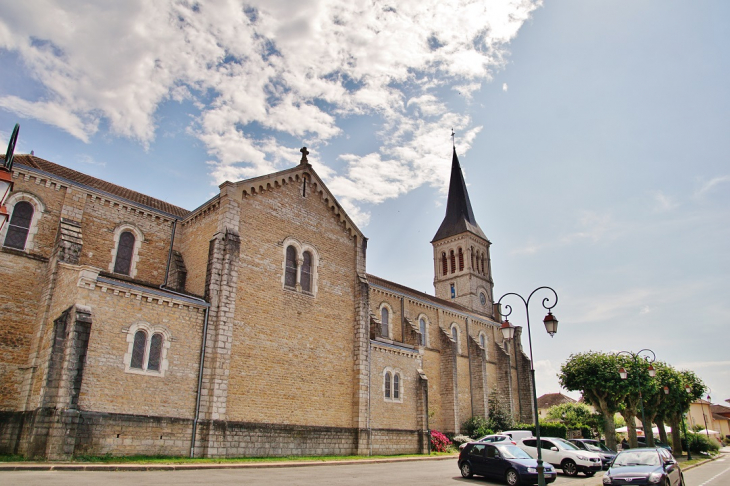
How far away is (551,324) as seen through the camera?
→ 1739 cm

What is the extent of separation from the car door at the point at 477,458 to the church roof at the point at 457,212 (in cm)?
4148

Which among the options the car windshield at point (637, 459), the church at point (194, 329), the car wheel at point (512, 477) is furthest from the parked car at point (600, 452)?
the car wheel at point (512, 477)

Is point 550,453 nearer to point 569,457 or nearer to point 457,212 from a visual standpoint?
point 569,457

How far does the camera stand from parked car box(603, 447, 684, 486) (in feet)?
50.1

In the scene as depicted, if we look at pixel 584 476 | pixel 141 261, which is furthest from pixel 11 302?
pixel 584 476

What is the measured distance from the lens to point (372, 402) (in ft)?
90.0

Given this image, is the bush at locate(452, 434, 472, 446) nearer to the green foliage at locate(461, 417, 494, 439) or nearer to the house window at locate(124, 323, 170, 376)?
the green foliage at locate(461, 417, 494, 439)

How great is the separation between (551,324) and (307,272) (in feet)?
43.2

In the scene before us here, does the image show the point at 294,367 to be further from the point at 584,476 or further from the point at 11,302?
the point at 584,476

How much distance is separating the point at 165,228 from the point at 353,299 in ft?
34.9

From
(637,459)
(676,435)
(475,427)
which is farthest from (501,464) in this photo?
(676,435)

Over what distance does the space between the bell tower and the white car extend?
31825mm

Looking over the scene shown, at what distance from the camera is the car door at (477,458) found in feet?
61.3

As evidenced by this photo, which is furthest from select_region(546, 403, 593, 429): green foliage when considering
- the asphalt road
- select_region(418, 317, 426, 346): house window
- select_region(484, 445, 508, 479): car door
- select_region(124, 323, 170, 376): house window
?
select_region(124, 323, 170, 376): house window
